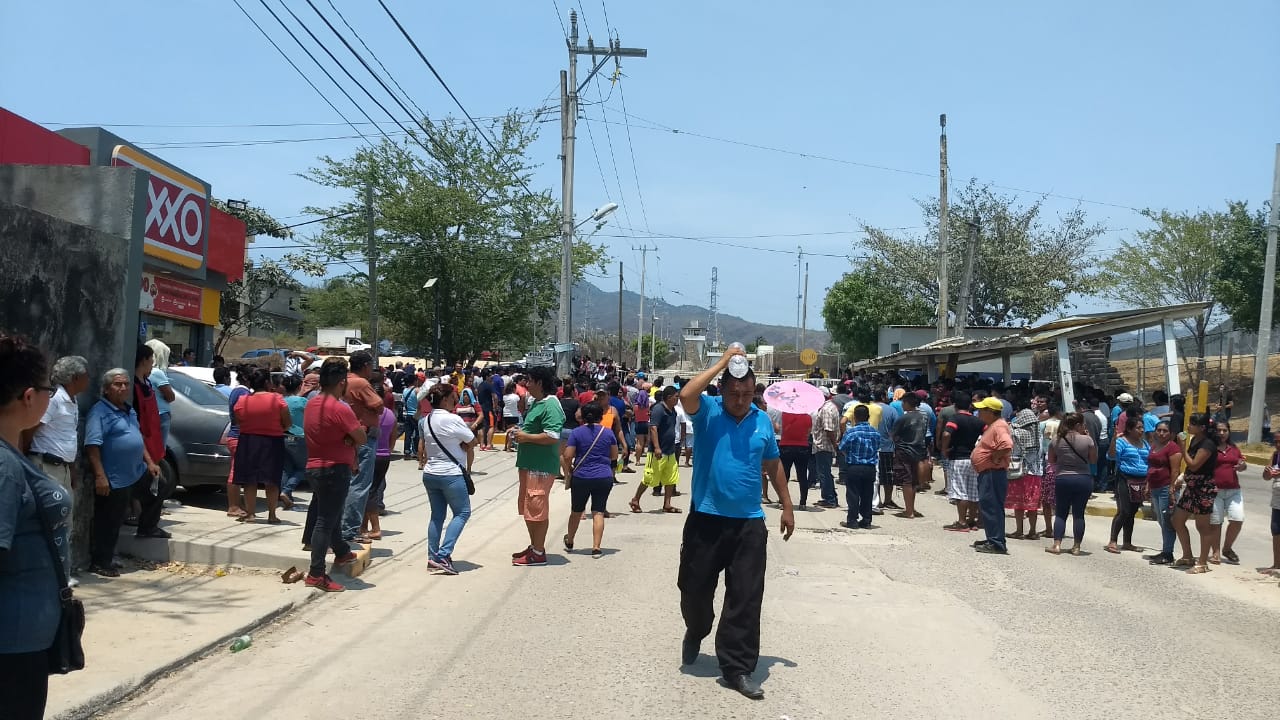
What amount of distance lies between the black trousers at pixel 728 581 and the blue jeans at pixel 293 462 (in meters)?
6.88

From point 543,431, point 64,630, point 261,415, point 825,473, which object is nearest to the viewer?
point 64,630

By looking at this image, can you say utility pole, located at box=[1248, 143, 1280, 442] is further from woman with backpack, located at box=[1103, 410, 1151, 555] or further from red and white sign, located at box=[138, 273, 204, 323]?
red and white sign, located at box=[138, 273, 204, 323]

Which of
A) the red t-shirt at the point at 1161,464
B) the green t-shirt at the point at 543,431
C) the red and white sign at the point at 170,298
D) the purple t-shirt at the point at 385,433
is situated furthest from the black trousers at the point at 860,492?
the red and white sign at the point at 170,298

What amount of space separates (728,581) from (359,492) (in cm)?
476

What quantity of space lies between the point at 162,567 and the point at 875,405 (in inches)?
406

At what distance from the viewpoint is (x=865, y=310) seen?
64938mm

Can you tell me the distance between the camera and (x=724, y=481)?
6203mm

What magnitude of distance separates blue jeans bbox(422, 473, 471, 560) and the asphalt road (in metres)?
0.28

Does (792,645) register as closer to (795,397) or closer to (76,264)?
(795,397)

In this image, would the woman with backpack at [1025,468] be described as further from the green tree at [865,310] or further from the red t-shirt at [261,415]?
the green tree at [865,310]

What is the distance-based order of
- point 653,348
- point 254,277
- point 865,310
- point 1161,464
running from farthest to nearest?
1. point 653,348
2. point 865,310
3. point 254,277
4. point 1161,464

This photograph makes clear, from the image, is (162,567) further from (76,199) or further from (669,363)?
(669,363)

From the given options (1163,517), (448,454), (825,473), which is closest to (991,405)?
(1163,517)

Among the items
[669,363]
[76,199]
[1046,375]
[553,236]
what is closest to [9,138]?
[76,199]
